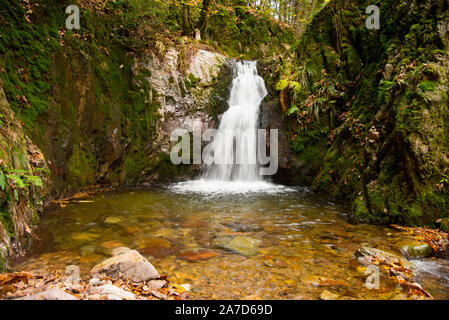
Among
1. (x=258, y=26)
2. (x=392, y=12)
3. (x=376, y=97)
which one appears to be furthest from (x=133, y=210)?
(x=258, y=26)

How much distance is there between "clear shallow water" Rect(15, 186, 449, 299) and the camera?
8.34 ft

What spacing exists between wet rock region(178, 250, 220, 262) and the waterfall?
5395mm

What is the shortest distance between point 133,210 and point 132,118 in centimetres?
358

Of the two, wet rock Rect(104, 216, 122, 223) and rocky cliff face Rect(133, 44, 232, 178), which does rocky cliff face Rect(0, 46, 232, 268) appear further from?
wet rock Rect(104, 216, 122, 223)

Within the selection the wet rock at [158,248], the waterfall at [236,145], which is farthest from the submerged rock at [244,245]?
the waterfall at [236,145]

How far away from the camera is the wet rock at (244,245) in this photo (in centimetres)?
335

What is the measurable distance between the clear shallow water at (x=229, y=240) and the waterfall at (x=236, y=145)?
8.61ft

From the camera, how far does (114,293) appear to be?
202 centimetres

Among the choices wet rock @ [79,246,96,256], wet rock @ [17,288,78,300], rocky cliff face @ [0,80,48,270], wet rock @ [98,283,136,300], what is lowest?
wet rock @ [79,246,96,256]

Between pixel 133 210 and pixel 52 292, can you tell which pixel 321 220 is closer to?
pixel 133 210

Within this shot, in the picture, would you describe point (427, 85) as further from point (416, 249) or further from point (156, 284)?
point (156, 284)

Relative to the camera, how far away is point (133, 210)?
514 centimetres

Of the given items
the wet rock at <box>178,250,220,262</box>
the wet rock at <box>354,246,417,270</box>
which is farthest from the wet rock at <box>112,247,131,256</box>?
the wet rock at <box>354,246,417,270</box>

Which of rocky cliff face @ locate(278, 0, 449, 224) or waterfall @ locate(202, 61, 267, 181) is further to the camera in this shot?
waterfall @ locate(202, 61, 267, 181)
